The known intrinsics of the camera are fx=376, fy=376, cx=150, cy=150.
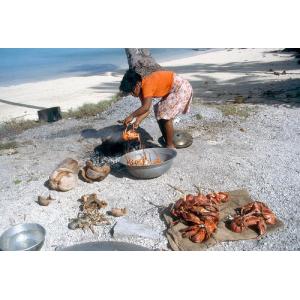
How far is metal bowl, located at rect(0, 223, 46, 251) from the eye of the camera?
15.1ft

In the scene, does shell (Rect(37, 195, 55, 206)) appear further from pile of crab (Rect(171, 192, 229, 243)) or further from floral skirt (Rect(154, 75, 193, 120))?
floral skirt (Rect(154, 75, 193, 120))

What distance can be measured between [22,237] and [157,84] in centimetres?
325

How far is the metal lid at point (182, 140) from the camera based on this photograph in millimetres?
7367

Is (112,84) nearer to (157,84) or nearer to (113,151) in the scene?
(113,151)

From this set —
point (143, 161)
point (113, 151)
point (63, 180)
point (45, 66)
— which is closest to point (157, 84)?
point (143, 161)

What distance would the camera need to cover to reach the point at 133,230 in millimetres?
4777

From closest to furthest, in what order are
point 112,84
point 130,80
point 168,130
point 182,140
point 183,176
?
point 130,80
point 183,176
point 168,130
point 182,140
point 112,84

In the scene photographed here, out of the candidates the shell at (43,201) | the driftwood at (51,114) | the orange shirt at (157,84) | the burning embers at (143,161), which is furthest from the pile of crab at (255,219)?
the driftwood at (51,114)

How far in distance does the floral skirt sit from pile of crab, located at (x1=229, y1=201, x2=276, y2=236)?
2659 mm

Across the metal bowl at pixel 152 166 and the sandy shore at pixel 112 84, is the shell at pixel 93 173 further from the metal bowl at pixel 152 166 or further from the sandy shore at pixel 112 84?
the sandy shore at pixel 112 84

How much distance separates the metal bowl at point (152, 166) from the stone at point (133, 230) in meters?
1.16

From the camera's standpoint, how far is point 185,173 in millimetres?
6363

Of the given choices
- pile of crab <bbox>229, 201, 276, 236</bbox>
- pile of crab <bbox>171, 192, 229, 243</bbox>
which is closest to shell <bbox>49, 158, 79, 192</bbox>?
pile of crab <bbox>171, 192, 229, 243</bbox>
